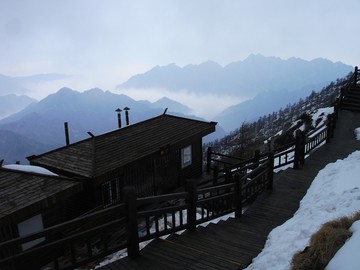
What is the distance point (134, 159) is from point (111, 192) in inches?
73.6

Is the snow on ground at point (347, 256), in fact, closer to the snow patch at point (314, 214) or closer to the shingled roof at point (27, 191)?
the snow patch at point (314, 214)

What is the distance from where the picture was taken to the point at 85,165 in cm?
1404

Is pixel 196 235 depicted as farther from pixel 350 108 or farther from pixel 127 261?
pixel 350 108

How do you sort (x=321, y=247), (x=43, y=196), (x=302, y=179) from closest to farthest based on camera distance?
(x=321, y=247)
(x=43, y=196)
(x=302, y=179)

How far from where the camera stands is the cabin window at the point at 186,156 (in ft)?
64.3

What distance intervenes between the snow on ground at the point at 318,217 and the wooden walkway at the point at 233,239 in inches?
15.8

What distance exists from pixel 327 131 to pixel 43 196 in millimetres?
14683

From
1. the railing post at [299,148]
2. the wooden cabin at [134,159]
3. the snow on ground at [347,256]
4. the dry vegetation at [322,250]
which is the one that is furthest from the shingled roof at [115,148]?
the snow on ground at [347,256]

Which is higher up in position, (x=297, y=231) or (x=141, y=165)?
(x=297, y=231)

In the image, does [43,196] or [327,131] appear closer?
[43,196]

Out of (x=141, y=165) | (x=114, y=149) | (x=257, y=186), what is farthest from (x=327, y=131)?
(x=114, y=149)

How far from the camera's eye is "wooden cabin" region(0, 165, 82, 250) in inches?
389

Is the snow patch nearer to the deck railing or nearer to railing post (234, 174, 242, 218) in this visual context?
railing post (234, 174, 242, 218)

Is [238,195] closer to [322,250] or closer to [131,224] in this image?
[131,224]
